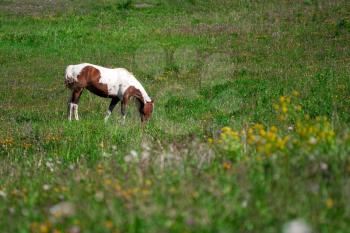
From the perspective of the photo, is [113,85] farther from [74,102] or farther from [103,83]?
[74,102]

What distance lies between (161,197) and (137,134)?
313 inches

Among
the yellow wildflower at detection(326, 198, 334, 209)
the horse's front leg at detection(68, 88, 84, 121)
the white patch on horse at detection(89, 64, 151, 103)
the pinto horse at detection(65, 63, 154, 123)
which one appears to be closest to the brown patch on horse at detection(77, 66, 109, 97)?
the pinto horse at detection(65, 63, 154, 123)

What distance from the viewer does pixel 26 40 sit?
31.7 metres

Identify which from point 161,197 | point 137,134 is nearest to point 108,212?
point 161,197

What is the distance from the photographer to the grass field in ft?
14.8

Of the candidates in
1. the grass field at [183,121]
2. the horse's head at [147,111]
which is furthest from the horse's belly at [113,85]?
the horse's head at [147,111]

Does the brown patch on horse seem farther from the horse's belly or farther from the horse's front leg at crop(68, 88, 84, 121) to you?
the horse's front leg at crop(68, 88, 84, 121)

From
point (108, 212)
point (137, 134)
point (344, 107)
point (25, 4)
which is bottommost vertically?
point (25, 4)

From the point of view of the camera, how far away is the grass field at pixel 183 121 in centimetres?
452

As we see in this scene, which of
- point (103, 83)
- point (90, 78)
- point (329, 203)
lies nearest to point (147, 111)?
point (103, 83)

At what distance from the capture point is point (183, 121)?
14.5 metres

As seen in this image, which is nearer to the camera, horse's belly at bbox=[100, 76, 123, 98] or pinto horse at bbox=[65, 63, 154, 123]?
pinto horse at bbox=[65, 63, 154, 123]

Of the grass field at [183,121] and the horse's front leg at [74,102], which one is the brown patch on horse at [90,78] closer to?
the horse's front leg at [74,102]

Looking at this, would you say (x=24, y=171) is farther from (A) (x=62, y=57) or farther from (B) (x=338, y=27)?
(B) (x=338, y=27)
